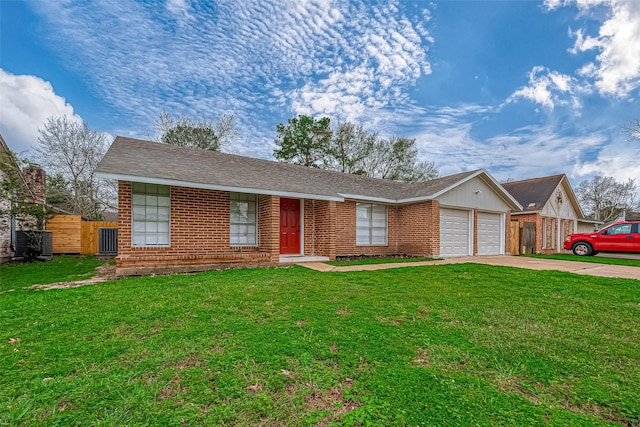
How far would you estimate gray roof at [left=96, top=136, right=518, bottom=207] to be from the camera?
831cm

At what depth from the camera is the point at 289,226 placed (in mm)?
11805

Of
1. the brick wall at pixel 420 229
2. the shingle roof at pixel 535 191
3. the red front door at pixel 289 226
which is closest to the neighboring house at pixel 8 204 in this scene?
the red front door at pixel 289 226

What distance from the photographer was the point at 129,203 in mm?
8391

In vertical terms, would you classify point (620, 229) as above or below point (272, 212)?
below

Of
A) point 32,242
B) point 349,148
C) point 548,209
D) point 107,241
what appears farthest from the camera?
point 349,148

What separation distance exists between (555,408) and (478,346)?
1086 mm

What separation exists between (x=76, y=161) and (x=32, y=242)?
38.2 ft

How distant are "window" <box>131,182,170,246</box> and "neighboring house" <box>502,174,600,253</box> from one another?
18.4m

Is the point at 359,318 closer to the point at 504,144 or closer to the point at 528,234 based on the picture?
the point at 528,234

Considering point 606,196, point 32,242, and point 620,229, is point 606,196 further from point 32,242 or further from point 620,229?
point 32,242

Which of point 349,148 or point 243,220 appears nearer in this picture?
point 243,220

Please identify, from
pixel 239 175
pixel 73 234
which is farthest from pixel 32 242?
pixel 239 175

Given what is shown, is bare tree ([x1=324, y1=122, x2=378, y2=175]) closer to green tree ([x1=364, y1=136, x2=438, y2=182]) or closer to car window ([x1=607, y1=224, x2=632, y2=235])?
green tree ([x1=364, y1=136, x2=438, y2=182])

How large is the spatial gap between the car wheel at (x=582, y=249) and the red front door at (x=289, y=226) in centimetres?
1499
